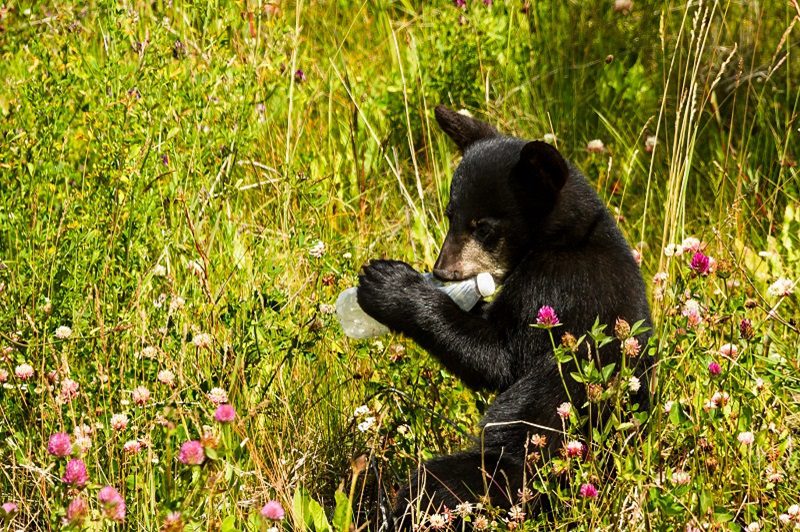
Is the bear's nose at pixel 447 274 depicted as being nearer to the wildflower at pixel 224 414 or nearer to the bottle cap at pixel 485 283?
the bottle cap at pixel 485 283

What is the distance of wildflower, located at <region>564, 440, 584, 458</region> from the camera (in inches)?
121

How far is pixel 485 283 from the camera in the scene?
3.92 m

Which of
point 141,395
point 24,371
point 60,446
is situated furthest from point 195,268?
point 60,446

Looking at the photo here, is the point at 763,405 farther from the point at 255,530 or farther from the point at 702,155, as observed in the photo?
the point at 702,155

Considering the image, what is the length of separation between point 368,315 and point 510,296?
1.87ft

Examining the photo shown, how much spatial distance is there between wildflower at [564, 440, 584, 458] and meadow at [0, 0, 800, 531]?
0.04ft

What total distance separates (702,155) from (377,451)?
2740 millimetres

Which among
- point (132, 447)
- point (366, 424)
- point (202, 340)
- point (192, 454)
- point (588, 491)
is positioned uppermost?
point (192, 454)

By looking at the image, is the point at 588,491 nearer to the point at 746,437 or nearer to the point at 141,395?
the point at 746,437

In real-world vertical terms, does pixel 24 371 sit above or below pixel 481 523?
above

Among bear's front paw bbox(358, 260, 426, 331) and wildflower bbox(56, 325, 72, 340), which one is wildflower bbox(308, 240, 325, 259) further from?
wildflower bbox(56, 325, 72, 340)

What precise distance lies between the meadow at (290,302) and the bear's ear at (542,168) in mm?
367

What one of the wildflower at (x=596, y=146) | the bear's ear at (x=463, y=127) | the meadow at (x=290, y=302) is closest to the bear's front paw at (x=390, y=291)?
the meadow at (x=290, y=302)

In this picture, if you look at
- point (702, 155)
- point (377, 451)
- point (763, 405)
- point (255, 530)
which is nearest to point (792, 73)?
point (702, 155)
